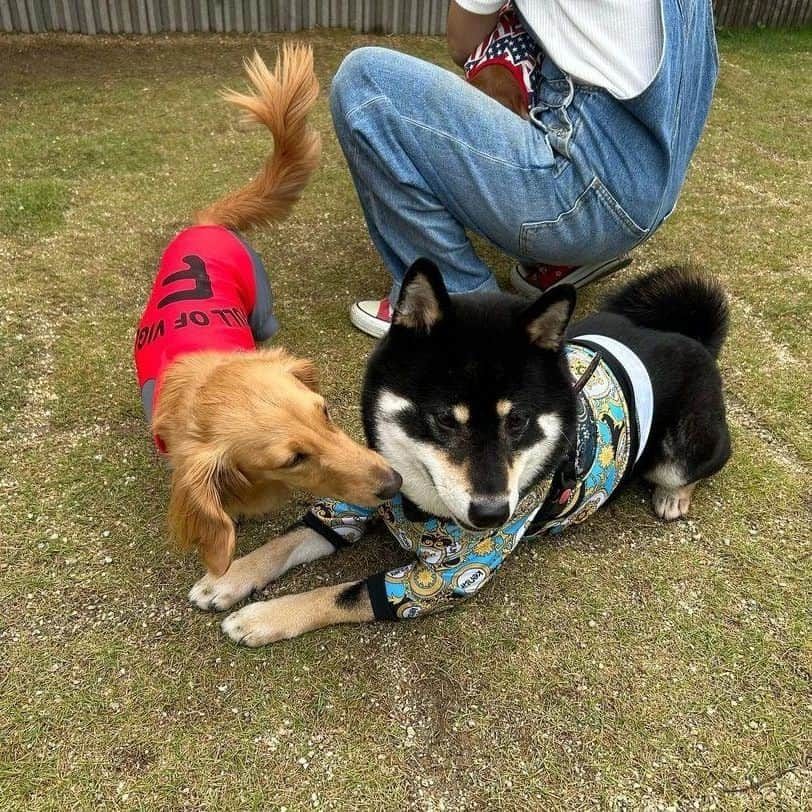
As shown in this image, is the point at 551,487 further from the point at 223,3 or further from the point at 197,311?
the point at 223,3

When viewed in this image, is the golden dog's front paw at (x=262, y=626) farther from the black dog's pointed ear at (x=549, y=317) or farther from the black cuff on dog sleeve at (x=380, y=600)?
the black dog's pointed ear at (x=549, y=317)

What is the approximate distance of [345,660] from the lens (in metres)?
2.21

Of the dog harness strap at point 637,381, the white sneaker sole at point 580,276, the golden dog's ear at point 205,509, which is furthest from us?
the white sneaker sole at point 580,276

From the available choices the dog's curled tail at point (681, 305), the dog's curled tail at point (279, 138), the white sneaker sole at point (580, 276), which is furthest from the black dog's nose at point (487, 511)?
the white sneaker sole at point (580, 276)

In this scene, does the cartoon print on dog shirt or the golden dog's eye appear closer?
the golden dog's eye

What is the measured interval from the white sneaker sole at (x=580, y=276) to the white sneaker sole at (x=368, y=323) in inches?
39.5

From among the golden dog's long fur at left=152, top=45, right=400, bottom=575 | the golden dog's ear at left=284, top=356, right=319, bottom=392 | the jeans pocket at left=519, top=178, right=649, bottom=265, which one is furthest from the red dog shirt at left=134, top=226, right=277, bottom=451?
the jeans pocket at left=519, top=178, right=649, bottom=265

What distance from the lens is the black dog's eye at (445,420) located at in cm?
204

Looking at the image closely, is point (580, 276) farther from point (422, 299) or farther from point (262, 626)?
point (262, 626)

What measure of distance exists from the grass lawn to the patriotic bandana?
1556 mm

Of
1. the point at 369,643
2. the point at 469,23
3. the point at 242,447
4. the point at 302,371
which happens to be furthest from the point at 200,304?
the point at 469,23

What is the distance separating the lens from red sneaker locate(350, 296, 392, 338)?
3652 millimetres

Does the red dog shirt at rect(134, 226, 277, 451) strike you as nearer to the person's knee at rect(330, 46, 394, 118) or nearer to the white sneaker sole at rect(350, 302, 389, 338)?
the white sneaker sole at rect(350, 302, 389, 338)

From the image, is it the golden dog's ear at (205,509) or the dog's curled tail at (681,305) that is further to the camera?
the dog's curled tail at (681,305)
